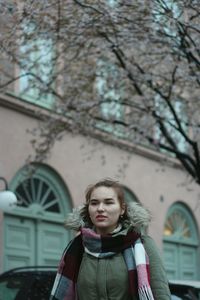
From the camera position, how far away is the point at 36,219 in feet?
46.0

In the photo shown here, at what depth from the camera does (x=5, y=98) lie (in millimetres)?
13227

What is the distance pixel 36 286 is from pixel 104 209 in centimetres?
309

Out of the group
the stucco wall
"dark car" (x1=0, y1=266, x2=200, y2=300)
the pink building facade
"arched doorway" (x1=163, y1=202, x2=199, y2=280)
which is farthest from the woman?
"arched doorway" (x1=163, y1=202, x2=199, y2=280)

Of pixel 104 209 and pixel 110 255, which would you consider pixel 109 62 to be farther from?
pixel 110 255

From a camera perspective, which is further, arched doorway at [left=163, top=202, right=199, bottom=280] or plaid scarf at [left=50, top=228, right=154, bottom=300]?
arched doorway at [left=163, top=202, right=199, bottom=280]

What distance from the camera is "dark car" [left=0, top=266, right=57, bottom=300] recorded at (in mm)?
6434

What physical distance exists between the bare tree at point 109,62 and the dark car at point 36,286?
11.3 ft

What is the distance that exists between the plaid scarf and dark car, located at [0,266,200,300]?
7.95 ft

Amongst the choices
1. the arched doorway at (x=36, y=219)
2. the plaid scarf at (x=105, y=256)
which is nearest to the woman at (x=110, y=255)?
the plaid scarf at (x=105, y=256)

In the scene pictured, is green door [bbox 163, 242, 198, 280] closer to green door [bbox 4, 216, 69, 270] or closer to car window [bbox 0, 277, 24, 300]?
green door [bbox 4, 216, 69, 270]

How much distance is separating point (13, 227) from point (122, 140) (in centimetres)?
397

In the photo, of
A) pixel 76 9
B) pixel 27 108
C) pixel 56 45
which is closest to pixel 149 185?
pixel 27 108

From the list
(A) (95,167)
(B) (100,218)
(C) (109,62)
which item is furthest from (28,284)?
(A) (95,167)

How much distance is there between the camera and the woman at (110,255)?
353 centimetres
